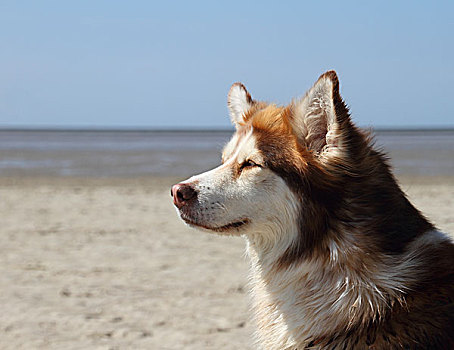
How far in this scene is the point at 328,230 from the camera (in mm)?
3141

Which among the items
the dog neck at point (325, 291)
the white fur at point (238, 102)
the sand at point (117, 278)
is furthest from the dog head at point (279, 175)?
the sand at point (117, 278)

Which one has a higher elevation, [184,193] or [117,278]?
[184,193]

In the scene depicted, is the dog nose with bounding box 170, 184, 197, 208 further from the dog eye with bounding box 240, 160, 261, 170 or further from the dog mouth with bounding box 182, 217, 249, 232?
the dog eye with bounding box 240, 160, 261, 170

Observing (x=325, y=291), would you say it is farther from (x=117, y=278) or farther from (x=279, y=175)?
(x=117, y=278)

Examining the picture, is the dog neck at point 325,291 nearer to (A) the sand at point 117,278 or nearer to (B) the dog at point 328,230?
(B) the dog at point 328,230

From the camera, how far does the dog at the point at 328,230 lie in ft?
10.0

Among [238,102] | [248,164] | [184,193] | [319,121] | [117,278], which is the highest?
[319,121]

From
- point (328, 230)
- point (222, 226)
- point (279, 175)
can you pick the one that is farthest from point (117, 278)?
point (328, 230)

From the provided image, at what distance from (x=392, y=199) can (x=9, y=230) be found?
846cm

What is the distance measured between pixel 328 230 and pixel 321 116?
0.59 m

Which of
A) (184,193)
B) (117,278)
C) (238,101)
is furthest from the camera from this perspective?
(117,278)

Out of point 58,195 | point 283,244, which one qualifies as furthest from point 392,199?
point 58,195

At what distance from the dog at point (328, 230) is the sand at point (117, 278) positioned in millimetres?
2126

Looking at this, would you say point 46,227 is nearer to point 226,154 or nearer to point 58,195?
point 58,195
